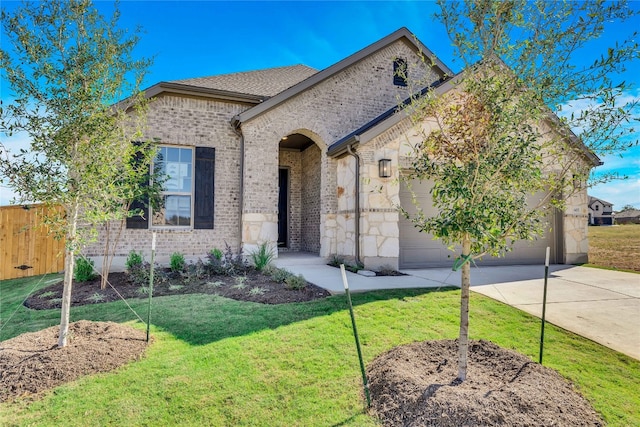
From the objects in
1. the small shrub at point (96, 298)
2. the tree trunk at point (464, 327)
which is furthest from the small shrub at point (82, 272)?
the tree trunk at point (464, 327)

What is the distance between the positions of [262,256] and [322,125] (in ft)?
13.6

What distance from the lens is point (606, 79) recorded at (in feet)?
9.20

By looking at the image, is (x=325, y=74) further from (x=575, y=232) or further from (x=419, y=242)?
(x=575, y=232)

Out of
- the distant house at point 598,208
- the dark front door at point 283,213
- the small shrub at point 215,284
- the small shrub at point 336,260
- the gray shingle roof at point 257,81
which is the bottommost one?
the small shrub at point 215,284

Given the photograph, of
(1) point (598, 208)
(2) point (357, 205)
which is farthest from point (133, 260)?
(1) point (598, 208)

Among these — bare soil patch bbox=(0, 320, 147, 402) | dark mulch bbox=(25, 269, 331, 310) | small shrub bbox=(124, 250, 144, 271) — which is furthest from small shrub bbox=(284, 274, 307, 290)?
small shrub bbox=(124, 250, 144, 271)

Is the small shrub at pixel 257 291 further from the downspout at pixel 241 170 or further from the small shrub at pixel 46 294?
the small shrub at pixel 46 294

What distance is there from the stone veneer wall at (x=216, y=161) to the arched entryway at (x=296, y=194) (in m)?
2.70

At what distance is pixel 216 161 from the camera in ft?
29.5

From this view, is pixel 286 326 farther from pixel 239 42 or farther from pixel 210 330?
pixel 239 42

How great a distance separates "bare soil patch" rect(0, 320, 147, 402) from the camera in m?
3.06

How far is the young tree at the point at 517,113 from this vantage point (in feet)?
9.23

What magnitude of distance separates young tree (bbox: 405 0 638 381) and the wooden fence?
32.3 feet

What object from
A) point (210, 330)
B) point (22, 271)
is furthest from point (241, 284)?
point (22, 271)
